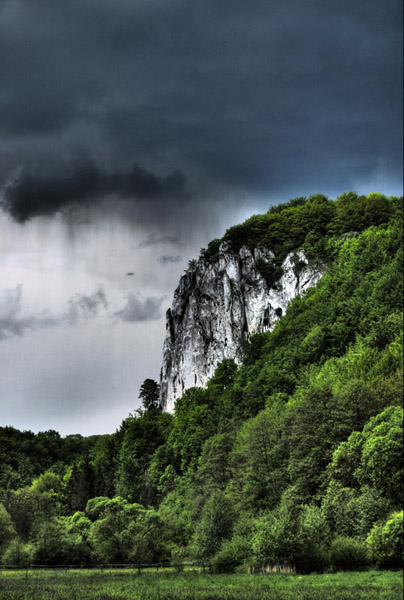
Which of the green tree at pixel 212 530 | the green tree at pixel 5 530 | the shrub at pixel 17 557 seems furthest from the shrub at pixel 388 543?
the green tree at pixel 5 530

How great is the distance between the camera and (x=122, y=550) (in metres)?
72.3

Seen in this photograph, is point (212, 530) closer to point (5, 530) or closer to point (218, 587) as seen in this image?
point (218, 587)

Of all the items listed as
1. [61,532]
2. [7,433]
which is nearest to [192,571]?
[61,532]

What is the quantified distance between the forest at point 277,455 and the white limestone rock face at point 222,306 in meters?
4.46

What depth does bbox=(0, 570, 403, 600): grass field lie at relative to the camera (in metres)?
35.5

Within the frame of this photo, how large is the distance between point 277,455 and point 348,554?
75.5 ft

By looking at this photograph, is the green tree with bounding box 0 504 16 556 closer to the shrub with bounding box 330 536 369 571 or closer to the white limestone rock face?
the shrub with bounding box 330 536 369 571

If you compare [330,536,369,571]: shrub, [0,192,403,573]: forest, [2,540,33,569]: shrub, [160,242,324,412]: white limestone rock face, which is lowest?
[2,540,33,569]: shrub

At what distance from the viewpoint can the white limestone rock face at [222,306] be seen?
12775 cm

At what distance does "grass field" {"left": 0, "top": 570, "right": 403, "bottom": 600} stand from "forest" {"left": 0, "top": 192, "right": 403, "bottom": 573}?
12.6 ft

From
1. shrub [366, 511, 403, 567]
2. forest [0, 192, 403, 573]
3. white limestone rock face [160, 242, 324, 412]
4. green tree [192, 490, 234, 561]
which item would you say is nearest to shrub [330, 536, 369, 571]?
forest [0, 192, 403, 573]

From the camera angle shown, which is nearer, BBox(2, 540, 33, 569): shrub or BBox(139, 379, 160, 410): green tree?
BBox(2, 540, 33, 569): shrub

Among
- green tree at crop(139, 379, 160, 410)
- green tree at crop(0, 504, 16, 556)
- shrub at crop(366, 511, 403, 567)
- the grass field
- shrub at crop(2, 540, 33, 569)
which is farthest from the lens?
green tree at crop(139, 379, 160, 410)

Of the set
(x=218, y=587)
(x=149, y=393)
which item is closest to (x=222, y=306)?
(x=149, y=393)
